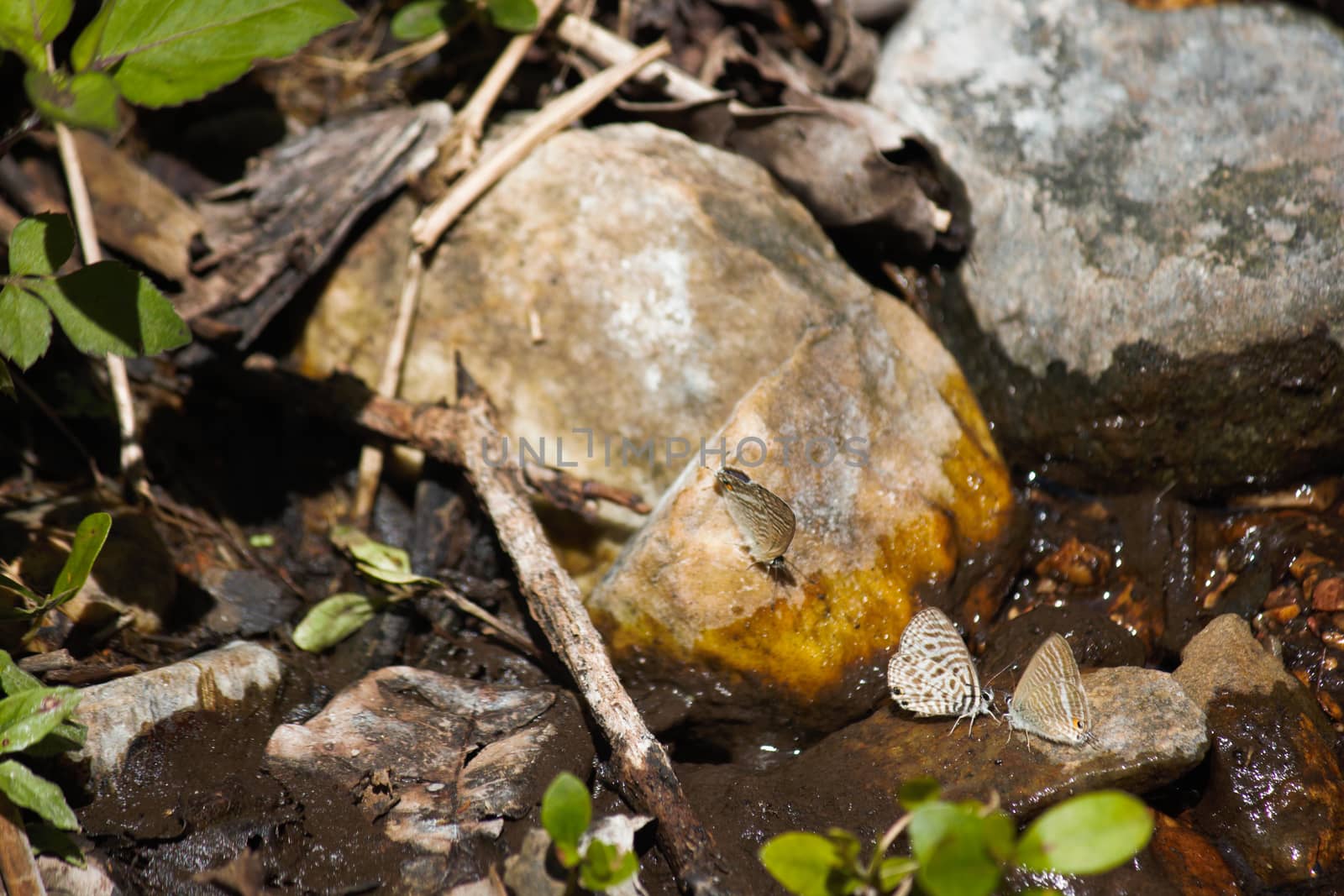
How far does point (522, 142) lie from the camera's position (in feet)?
12.1

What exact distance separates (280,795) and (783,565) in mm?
1622

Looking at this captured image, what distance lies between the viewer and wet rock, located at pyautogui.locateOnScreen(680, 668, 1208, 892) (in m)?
2.49

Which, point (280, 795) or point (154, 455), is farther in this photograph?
point (154, 455)

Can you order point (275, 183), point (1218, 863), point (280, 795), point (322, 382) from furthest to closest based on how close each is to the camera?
point (275, 183), point (322, 382), point (1218, 863), point (280, 795)

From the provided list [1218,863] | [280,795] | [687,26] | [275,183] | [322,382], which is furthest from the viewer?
[687,26]

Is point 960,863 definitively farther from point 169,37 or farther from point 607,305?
point 169,37

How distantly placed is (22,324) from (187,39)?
2.65 feet

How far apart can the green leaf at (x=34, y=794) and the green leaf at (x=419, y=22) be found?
10.7 ft

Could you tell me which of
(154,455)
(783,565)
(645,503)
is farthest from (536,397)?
(154,455)

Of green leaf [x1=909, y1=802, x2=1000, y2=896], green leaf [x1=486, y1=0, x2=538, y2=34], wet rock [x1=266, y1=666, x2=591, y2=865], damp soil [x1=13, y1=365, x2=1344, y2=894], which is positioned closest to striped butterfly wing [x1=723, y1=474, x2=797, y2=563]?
damp soil [x1=13, y1=365, x2=1344, y2=894]

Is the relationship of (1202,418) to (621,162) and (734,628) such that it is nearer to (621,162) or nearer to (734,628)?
(734,628)

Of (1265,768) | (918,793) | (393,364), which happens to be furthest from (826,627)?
(393,364)

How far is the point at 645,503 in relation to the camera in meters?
3.34

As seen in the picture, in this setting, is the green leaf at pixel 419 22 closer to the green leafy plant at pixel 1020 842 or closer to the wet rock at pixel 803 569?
the wet rock at pixel 803 569
